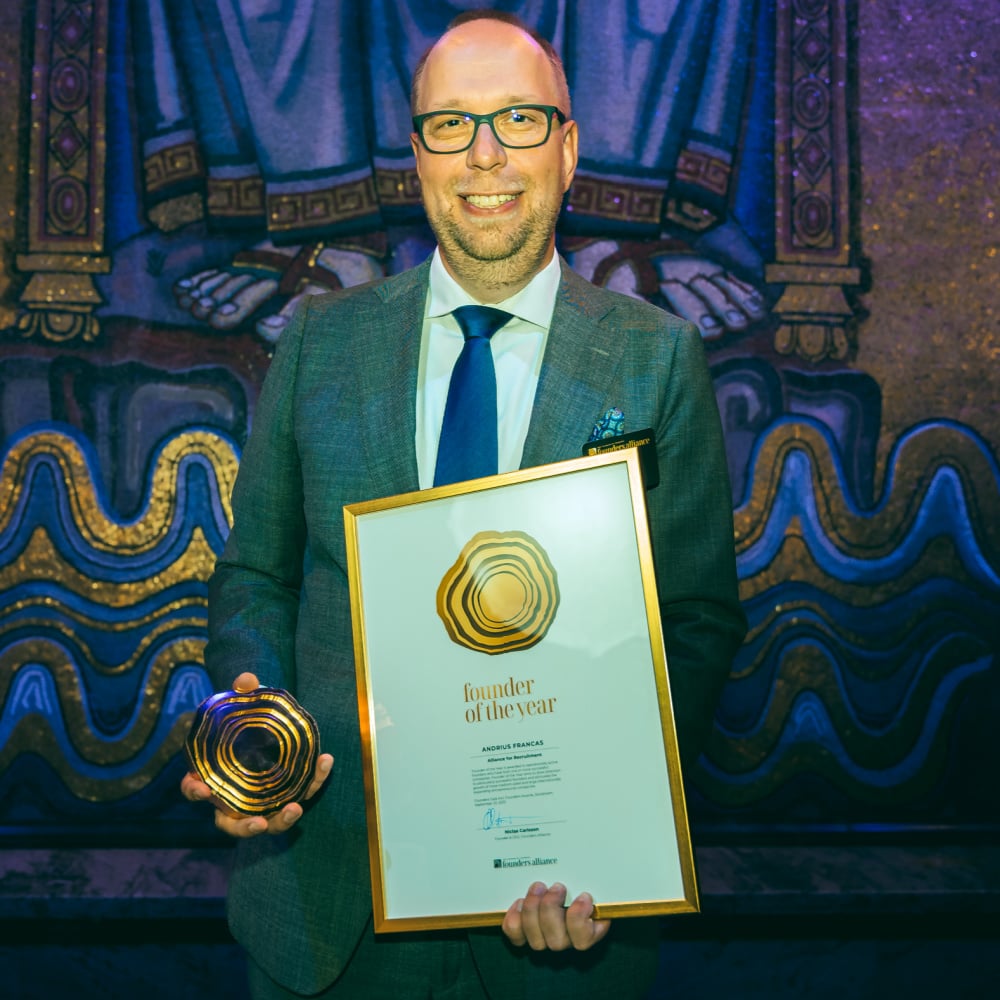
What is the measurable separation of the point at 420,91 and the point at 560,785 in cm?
97

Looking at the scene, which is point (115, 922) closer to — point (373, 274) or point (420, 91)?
point (373, 274)

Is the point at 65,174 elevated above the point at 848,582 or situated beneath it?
elevated above

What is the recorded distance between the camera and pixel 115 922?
245 cm

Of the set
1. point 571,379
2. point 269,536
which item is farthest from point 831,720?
point 269,536

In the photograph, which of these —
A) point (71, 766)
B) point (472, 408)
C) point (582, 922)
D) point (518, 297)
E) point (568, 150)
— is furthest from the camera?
point (71, 766)

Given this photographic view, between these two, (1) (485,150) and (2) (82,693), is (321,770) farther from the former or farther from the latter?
(2) (82,693)

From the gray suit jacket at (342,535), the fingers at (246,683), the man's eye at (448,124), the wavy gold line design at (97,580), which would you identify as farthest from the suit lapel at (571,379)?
the wavy gold line design at (97,580)

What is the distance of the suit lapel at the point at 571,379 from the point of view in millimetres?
1274

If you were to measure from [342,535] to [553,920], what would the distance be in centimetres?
54

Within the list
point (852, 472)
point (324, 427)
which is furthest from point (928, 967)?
point (324, 427)

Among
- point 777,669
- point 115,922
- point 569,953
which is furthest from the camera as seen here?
point 777,669

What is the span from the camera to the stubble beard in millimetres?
1355

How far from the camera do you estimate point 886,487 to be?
2.82 metres

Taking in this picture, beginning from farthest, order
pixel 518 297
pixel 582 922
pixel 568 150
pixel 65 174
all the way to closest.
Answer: pixel 65 174
pixel 568 150
pixel 518 297
pixel 582 922
